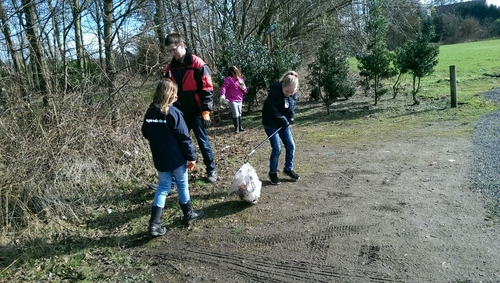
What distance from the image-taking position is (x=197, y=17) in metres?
14.7

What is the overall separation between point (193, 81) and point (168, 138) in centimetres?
134

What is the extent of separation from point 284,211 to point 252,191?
0.45 metres

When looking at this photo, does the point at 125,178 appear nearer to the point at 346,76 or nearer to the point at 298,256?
the point at 298,256

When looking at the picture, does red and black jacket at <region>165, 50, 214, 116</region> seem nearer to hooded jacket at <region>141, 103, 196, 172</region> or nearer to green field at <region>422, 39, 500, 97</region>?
hooded jacket at <region>141, 103, 196, 172</region>

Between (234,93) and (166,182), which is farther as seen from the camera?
(234,93)

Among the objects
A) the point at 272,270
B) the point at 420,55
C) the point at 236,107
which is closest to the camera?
the point at 272,270

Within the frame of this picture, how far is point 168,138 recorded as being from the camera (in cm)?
400

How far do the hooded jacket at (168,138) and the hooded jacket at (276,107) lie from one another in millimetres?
1439

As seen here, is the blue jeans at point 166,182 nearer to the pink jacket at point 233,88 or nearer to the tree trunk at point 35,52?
the tree trunk at point 35,52

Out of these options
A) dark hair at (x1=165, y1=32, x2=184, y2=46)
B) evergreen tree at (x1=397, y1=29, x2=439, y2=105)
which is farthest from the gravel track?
dark hair at (x1=165, y1=32, x2=184, y2=46)

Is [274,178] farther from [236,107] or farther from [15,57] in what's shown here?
[236,107]

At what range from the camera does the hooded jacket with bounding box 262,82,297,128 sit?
5078 mm

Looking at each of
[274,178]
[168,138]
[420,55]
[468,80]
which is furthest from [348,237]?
[468,80]

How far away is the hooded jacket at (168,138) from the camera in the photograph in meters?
3.97
